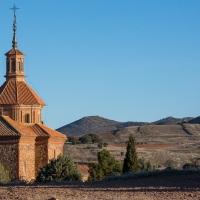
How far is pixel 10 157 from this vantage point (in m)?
43.5

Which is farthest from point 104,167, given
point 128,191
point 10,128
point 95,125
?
point 95,125

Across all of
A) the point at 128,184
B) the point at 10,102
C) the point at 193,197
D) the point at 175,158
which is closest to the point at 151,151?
the point at 175,158

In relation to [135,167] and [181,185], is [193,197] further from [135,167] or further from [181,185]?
[135,167]

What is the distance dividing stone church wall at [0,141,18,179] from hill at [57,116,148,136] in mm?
113665

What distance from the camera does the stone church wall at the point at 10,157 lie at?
142 feet

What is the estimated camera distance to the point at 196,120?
146375 millimetres

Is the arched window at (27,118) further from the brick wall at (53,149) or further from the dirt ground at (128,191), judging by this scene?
the dirt ground at (128,191)

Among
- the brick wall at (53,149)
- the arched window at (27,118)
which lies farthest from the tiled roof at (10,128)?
the arched window at (27,118)

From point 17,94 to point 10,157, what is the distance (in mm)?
5287

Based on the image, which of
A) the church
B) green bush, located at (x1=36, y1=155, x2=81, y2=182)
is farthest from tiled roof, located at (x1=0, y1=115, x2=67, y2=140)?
green bush, located at (x1=36, y1=155, x2=81, y2=182)

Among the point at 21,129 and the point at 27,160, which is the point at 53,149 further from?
the point at 21,129

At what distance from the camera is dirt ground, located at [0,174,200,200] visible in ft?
56.4

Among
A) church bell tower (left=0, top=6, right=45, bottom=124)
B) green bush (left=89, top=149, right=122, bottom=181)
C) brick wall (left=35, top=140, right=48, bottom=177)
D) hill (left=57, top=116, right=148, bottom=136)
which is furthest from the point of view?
hill (left=57, top=116, right=148, bottom=136)

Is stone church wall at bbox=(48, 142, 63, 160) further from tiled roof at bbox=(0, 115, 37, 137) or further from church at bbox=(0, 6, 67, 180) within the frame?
tiled roof at bbox=(0, 115, 37, 137)
